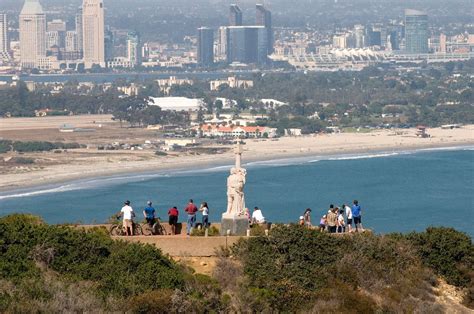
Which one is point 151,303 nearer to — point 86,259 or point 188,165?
point 86,259

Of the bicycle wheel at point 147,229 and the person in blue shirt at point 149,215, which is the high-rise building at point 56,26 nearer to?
the bicycle wheel at point 147,229

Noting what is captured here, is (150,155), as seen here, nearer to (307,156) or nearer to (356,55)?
(307,156)

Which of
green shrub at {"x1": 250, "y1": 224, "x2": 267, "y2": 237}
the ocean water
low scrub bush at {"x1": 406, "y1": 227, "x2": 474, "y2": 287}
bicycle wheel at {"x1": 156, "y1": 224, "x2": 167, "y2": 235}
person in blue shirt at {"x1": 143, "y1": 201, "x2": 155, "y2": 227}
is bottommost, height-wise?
the ocean water

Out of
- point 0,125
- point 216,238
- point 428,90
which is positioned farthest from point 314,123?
point 216,238

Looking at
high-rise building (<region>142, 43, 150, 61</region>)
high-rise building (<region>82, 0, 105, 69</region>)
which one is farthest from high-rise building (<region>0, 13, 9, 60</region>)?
high-rise building (<region>142, 43, 150, 61</region>)

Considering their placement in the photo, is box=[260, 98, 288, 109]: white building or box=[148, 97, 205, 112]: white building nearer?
box=[148, 97, 205, 112]: white building

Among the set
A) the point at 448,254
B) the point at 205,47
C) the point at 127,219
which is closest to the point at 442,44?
the point at 205,47

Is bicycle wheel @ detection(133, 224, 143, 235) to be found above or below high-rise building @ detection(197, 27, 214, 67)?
above

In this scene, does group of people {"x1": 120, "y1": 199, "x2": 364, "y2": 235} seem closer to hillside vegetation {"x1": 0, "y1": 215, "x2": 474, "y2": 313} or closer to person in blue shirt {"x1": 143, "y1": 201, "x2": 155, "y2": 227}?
person in blue shirt {"x1": 143, "y1": 201, "x2": 155, "y2": 227}
